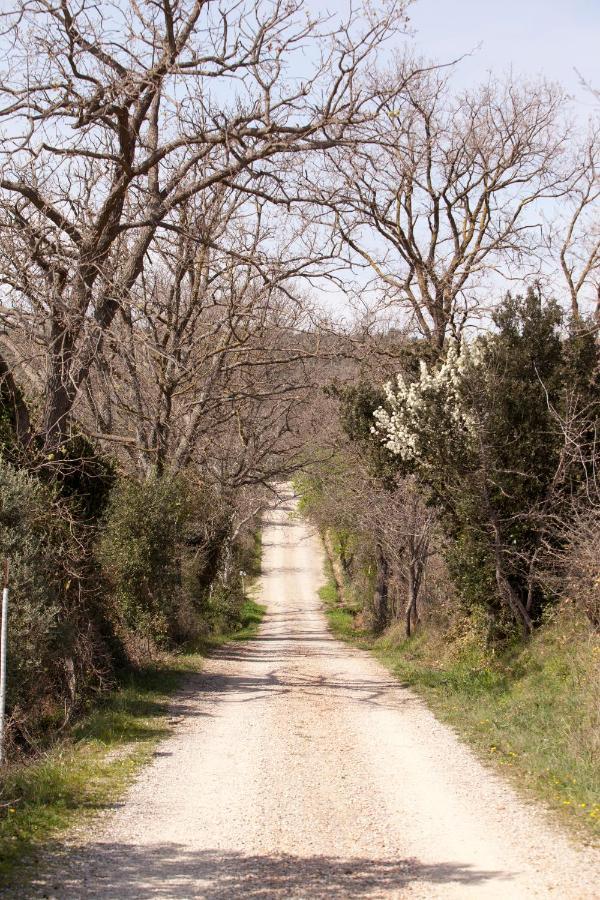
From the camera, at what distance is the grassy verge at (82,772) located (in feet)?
23.4

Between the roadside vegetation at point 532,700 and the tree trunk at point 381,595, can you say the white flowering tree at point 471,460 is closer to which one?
the roadside vegetation at point 532,700

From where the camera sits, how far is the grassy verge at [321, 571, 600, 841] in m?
8.62

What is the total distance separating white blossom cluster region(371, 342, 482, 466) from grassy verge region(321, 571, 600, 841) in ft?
12.7

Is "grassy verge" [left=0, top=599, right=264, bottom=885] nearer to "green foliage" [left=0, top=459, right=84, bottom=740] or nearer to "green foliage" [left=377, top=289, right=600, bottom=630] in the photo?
"green foliage" [left=0, top=459, right=84, bottom=740]

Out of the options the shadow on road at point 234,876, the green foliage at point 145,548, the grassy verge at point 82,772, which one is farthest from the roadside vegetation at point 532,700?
the green foliage at point 145,548

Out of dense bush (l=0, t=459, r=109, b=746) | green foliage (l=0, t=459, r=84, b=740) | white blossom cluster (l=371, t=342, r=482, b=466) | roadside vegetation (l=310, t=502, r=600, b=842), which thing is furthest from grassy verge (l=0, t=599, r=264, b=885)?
white blossom cluster (l=371, t=342, r=482, b=466)

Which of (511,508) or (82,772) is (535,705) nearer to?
(511,508)

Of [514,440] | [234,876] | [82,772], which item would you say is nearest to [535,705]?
[514,440]

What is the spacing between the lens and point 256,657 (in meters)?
25.0

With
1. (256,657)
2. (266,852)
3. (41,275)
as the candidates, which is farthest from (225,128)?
(256,657)

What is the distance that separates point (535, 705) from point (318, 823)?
5856 mm

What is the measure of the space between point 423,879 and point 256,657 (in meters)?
19.2

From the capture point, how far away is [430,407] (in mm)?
16516

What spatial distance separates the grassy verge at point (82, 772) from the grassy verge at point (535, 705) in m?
4.01
